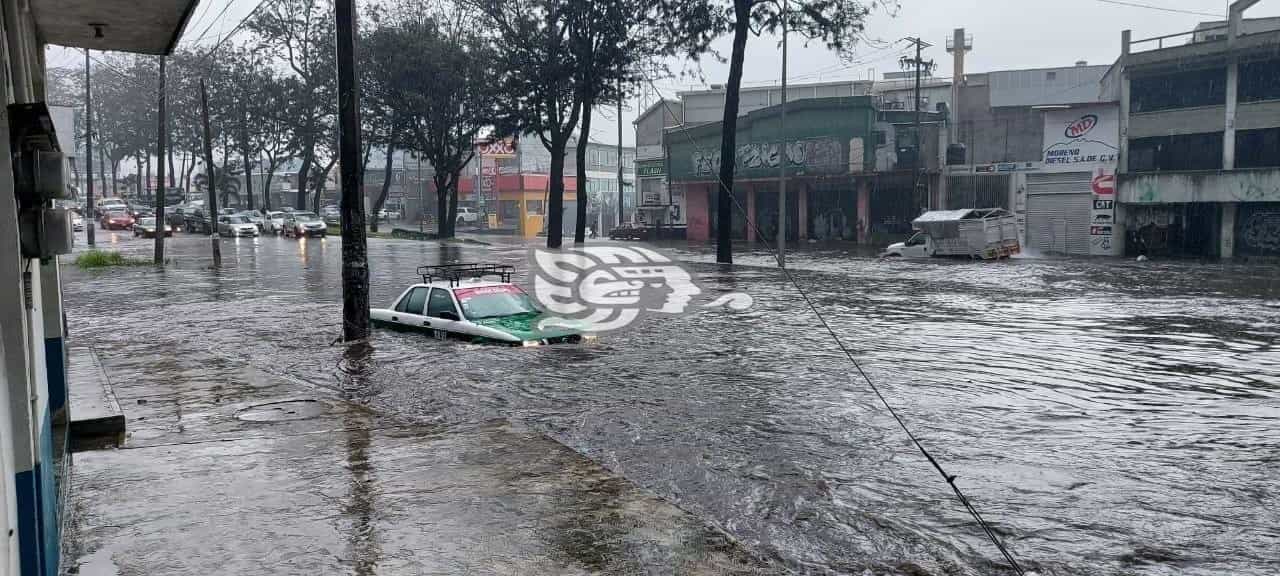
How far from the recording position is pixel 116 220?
2375 inches

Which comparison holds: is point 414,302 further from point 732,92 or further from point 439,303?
point 732,92

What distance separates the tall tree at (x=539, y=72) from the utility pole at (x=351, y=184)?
2710 centimetres

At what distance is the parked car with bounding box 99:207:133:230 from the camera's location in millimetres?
60388

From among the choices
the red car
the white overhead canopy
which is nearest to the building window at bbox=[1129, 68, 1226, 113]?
the white overhead canopy

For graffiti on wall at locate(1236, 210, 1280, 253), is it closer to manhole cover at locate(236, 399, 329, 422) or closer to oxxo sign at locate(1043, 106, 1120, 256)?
oxxo sign at locate(1043, 106, 1120, 256)

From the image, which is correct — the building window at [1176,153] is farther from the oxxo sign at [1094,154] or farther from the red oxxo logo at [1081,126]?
the red oxxo logo at [1081,126]

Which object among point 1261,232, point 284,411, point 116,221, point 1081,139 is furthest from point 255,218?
point 284,411

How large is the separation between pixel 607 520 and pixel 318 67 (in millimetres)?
54069

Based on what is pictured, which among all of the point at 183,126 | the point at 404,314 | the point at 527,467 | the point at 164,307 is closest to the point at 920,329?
the point at 404,314

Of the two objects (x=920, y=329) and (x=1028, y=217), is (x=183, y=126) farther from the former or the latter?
(x=920, y=329)

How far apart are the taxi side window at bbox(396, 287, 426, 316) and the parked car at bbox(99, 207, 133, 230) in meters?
52.6

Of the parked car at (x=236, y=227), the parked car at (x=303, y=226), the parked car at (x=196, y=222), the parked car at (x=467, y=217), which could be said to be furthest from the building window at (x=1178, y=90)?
the parked car at (x=467, y=217)

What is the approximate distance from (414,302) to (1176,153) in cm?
3484

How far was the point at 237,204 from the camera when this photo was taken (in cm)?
8850
